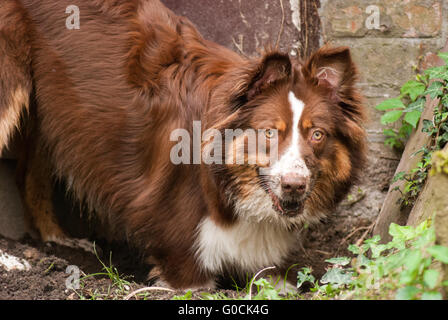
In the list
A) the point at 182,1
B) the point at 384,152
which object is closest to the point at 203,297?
the point at 384,152

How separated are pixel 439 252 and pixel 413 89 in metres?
2.45

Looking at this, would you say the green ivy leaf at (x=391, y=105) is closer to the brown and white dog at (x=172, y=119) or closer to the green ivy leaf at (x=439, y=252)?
the brown and white dog at (x=172, y=119)

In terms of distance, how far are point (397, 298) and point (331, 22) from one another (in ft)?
9.76

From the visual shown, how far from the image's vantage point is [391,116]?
465 centimetres

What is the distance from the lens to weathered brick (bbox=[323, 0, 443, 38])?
4828mm

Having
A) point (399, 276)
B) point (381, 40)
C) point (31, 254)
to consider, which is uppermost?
point (381, 40)

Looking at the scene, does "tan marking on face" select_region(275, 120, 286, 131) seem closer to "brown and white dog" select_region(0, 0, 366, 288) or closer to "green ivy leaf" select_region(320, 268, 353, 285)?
"brown and white dog" select_region(0, 0, 366, 288)

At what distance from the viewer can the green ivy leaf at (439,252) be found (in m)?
2.43

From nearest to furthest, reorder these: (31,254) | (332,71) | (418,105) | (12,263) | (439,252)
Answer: (439,252), (332,71), (12,263), (31,254), (418,105)

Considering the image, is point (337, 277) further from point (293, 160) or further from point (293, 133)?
point (293, 133)

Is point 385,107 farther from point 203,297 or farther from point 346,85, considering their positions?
point 203,297

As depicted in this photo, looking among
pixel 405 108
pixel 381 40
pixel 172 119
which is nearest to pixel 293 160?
pixel 172 119

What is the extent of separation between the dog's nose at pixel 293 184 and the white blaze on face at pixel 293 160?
0.08 feet

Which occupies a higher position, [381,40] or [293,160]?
[381,40]
